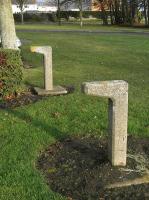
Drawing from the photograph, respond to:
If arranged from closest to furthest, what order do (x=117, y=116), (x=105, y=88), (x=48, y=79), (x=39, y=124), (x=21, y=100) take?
(x=105, y=88) → (x=117, y=116) → (x=39, y=124) → (x=21, y=100) → (x=48, y=79)

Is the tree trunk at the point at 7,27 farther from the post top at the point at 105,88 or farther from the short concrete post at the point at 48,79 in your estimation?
the post top at the point at 105,88

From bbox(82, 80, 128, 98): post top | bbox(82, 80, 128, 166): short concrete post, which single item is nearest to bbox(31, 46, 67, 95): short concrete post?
bbox(82, 80, 128, 166): short concrete post

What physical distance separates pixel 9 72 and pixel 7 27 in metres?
4.85

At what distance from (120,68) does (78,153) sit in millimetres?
8681

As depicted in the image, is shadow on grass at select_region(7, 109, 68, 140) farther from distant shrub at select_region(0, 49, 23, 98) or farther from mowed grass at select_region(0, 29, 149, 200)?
distant shrub at select_region(0, 49, 23, 98)

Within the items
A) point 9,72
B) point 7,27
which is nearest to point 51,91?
point 9,72

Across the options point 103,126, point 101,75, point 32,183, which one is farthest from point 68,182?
point 101,75

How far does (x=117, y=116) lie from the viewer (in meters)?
5.44

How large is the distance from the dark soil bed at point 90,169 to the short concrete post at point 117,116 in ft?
0.47

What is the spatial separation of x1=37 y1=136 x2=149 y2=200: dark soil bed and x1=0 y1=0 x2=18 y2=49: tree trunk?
800 cm

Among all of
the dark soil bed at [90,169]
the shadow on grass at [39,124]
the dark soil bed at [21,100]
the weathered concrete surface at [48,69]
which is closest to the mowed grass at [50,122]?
the shadow on grass at [39,124]

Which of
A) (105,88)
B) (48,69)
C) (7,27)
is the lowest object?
(48,69)

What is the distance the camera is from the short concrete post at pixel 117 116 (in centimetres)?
530

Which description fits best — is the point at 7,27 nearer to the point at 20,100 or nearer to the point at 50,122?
the point at 20,100
